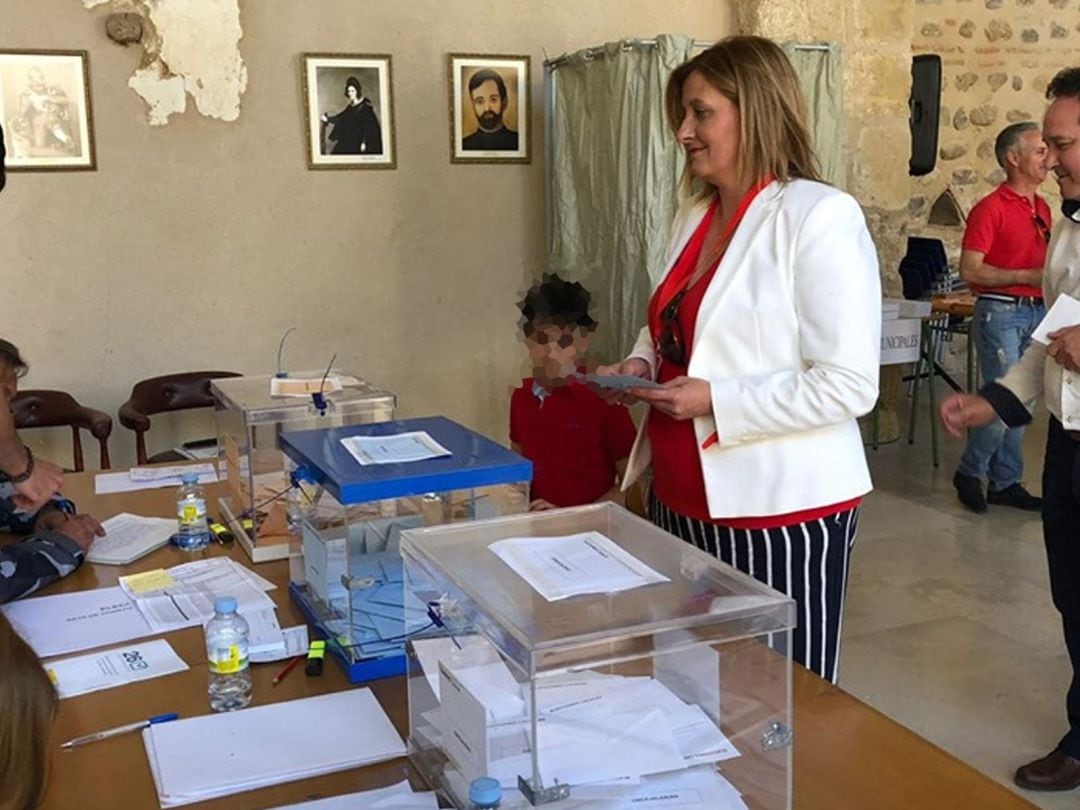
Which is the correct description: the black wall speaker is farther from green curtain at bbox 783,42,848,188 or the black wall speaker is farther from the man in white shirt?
the man in white shirt

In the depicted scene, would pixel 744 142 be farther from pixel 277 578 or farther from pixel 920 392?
pixel 920 392

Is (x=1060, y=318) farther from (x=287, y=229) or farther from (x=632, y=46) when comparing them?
(x=287, y=229)

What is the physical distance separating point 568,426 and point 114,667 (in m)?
1.15

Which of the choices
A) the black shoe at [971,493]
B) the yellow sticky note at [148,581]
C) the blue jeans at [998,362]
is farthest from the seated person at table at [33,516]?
the black shoe at [971,493]

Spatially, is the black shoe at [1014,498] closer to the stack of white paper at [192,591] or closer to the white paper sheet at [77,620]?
the stack of white paper at [192,591]

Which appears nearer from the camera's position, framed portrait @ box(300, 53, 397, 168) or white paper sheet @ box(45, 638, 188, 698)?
white paper sheet @ box(45, 638, 188, 698)

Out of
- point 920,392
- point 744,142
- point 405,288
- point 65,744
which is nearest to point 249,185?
point 405,288

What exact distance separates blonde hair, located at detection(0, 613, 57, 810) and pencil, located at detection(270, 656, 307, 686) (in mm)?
670

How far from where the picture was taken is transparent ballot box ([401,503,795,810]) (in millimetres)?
1145

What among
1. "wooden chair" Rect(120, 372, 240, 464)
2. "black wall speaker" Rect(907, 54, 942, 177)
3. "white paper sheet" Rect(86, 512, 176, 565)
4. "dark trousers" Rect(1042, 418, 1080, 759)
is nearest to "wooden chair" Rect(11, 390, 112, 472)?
"wooden chair" Rect(120, 372, 240, 464)

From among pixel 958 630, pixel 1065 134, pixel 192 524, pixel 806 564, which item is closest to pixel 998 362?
pixel 958 630

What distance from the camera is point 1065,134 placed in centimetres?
235

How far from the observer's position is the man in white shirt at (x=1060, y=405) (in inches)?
90.4

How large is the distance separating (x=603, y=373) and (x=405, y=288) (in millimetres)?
2736
